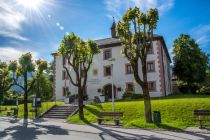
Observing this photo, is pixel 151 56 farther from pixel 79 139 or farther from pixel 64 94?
pixel 79 139

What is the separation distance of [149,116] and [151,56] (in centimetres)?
1748

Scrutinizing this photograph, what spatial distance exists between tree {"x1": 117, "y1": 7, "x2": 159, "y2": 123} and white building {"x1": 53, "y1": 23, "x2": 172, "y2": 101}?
48.9ft

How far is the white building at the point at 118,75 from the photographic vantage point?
103 feet

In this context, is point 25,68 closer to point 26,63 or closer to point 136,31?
point 26,63

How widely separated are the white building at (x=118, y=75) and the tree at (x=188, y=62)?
6764mm

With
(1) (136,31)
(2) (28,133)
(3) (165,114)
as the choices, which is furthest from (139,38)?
(2) (28,133)

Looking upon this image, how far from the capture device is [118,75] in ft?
111

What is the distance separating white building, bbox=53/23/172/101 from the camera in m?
31.4

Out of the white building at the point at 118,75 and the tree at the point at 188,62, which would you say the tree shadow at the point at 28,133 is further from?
the tree at the point at 188,62

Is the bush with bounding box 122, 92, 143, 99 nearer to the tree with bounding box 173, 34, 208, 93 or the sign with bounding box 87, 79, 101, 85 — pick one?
the sign with bounding box 87, 79, 101, 85

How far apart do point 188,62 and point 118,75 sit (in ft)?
48.6

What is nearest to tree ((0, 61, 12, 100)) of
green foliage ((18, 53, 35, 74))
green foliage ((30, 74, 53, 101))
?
green foliage ((18, 53, 35, 74))

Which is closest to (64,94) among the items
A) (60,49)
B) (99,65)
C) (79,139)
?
(99,65)

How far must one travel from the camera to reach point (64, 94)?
123ft
